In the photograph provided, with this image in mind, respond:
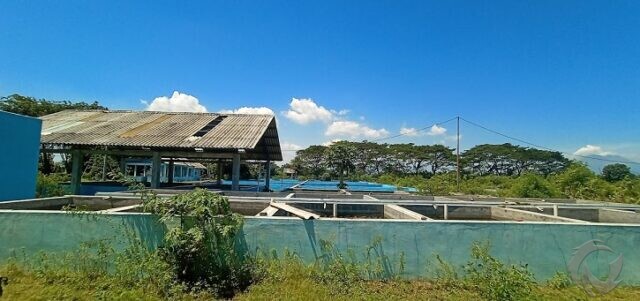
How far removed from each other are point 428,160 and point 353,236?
142 feet

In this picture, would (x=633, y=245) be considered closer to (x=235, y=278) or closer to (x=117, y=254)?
(x=235, y=278)

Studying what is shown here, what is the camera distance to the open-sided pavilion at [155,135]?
Result: 10.1 metres

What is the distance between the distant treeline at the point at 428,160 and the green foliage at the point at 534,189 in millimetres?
27251

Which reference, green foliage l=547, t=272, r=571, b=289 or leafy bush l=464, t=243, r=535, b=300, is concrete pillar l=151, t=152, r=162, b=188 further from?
green foliage l=547, t=272, r=571, b=289

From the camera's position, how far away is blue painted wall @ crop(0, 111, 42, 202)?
7027mm

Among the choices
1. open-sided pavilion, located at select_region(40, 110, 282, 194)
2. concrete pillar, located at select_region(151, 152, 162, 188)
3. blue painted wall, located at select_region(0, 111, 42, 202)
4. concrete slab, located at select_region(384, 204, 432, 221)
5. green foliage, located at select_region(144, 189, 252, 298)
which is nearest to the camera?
green foliage, located at select_region(144, 189, 252, 298)

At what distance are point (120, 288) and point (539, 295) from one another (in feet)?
16.8

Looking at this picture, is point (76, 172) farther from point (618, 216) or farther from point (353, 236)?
point (618, 216)

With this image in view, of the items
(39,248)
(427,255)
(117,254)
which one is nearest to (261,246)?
(117,254)

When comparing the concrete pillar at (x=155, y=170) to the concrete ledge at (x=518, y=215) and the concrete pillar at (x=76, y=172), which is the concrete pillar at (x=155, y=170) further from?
the concrete ledge at (x=518, y=215)

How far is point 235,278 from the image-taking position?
4.16 metres

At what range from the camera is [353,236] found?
4500 mm

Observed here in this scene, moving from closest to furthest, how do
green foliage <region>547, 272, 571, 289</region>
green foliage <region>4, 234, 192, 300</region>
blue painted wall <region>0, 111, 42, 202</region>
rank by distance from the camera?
green foliage <region>4, 234, 192, 300</region> < green foliage <region>547, 272, 571, 289</region> < blue painted wall <region>0, 111, 42, 202</region>

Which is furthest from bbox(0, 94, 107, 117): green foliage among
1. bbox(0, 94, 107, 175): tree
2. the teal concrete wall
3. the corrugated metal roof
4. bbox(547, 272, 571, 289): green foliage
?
bbox(547, 272, 571, 289): green foliage
